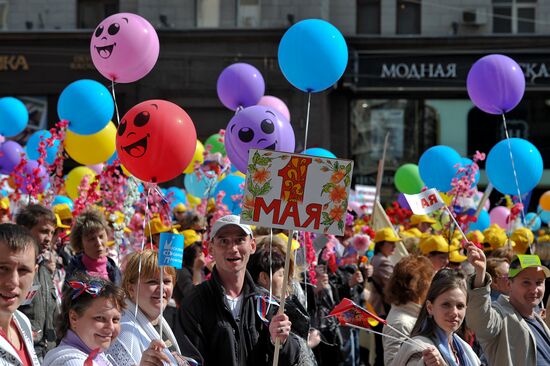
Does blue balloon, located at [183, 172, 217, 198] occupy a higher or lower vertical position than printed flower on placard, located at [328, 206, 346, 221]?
lower

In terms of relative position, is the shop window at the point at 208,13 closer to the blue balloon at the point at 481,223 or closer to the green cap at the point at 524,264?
the blue balloon at the point at 481,223

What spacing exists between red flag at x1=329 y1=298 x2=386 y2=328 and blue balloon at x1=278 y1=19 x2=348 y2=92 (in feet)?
A: 9.70

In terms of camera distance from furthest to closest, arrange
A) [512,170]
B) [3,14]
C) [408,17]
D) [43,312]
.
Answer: [3,14], [408,17], [512,170], [43,312]

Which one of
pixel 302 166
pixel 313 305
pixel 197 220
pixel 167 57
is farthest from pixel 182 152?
pixel 167 57

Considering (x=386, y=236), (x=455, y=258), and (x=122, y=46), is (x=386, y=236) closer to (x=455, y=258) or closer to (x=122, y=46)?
(x=455, y=258)

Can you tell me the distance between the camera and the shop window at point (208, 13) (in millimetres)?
27438

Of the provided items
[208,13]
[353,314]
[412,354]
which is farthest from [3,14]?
[412,354]

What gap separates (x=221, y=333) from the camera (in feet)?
19.3

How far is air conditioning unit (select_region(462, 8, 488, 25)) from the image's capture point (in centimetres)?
2650

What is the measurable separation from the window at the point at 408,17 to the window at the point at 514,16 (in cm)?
195

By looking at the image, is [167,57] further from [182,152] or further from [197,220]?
[182,152]

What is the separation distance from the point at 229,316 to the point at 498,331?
74.6 inches

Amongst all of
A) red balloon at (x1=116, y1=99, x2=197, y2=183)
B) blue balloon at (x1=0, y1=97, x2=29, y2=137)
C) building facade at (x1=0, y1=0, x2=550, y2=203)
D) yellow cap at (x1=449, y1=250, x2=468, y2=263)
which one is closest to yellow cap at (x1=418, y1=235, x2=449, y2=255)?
yellow cap at (x1=449, y1=250, x2=468, y2=263)

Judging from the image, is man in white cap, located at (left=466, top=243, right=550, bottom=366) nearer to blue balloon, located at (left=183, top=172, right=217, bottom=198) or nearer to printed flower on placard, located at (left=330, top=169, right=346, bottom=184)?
printed flower on placard, located at (left=330, top=169, right=346, bottom=184)
